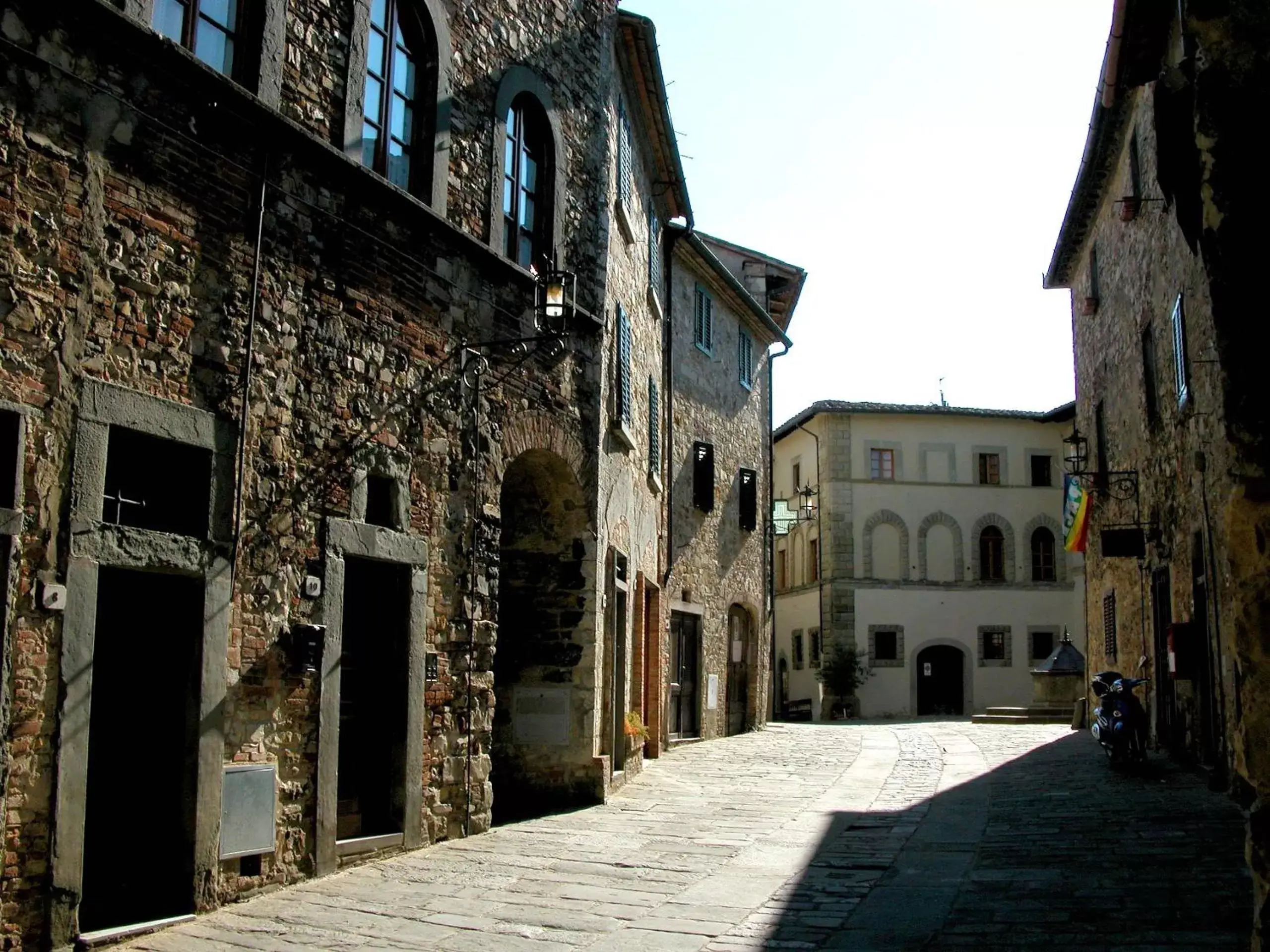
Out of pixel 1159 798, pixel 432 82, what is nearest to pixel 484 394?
pixel 432 82

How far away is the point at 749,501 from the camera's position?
23812 millimetres

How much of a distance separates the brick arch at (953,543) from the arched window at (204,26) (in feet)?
103

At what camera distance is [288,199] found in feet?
25.3

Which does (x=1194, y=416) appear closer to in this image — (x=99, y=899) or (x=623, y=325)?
→ (x=623, y=325)

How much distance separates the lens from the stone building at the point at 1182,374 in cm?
320

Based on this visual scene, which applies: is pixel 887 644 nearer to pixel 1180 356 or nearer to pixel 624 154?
pixel 1180 356

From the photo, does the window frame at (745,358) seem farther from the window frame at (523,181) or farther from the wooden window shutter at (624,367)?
the window frame at (523,181)

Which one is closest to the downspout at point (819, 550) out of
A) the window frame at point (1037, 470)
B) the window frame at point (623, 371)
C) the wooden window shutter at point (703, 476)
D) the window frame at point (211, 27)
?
the window frame at point (1037, 470)

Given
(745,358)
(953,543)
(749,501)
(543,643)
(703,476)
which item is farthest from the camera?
(953,543)

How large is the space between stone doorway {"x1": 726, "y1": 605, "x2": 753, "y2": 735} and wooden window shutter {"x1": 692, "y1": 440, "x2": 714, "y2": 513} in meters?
2.53

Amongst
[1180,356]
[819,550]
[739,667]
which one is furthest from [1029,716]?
[1180,356]

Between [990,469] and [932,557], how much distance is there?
11.2ft

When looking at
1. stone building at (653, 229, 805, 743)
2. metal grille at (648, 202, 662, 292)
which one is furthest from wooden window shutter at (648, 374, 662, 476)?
stone building at (653, 229, 805, 743)

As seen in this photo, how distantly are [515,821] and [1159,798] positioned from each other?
5.50 meters
